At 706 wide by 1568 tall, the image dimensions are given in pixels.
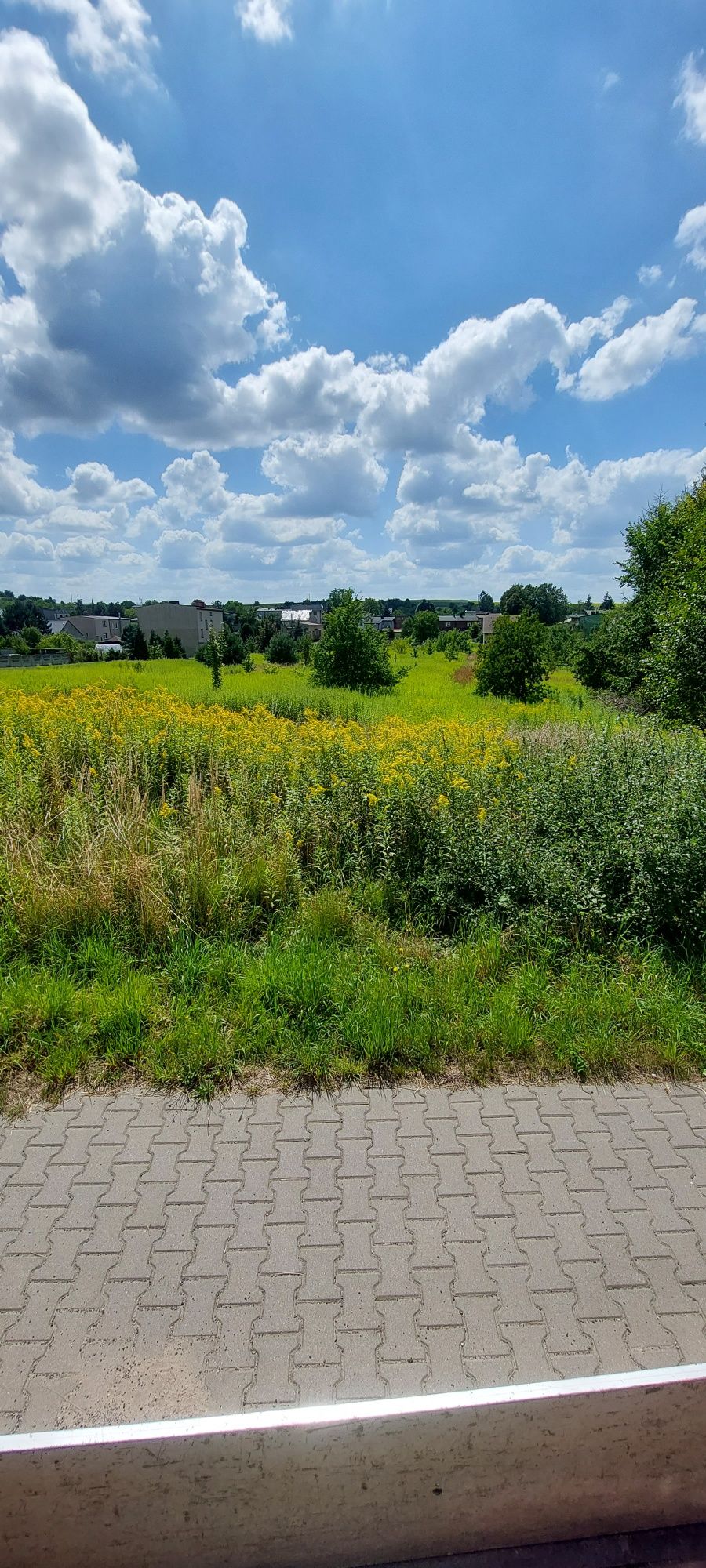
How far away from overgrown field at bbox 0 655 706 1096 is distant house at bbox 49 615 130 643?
110430 millimetres

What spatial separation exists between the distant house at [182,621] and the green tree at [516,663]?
74341 mm

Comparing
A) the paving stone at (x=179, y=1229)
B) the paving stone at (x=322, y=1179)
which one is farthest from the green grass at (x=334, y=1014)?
the paving stone at (x=179, y=1229)

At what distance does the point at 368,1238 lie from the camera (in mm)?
2359

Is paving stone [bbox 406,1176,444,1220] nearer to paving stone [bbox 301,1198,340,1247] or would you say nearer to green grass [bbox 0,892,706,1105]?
paving stone [bbox 301,1198,340,1247]

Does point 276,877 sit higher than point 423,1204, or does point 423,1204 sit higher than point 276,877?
point 276,877

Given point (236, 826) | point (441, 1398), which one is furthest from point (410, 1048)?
point (236, 826)

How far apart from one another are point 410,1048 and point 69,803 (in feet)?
11.6

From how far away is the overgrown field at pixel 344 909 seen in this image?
3.32 meters

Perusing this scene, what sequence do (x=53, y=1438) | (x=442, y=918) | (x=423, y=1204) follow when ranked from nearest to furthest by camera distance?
(x=53, y=1438)
(x=423, y=1204)
(x=442, y=918)

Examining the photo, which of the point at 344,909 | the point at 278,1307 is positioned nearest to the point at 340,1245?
the point at 278,1307

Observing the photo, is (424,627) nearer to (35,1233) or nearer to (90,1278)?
(35,1233)

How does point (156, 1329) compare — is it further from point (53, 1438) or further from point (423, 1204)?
point (423, 1204)

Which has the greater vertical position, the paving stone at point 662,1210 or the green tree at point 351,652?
the green tree at point 351,652

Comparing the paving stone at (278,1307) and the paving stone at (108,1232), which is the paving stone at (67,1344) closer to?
the paving stone at (108,1232)
